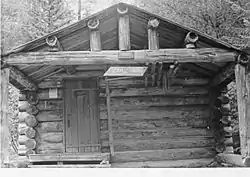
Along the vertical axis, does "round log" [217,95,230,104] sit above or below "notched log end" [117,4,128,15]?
below

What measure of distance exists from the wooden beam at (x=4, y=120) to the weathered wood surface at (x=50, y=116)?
4.51 feet

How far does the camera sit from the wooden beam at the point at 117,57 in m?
3.99

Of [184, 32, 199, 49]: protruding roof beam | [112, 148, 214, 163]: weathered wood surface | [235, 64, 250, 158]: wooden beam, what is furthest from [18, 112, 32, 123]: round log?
[235, 64, 250, 158]: wooden beam

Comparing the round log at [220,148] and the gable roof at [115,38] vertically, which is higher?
the gable roof at [115,38]

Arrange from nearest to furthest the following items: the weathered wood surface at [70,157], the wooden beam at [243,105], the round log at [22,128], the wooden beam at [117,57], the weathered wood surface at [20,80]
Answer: the wooden beam at [243,105], the wooden beam at [117,57], the weathered wood surface at [20,80], the weathered wood surface at [70,157], the round log at [22,128]

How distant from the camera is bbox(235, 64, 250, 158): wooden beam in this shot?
382 centimetres

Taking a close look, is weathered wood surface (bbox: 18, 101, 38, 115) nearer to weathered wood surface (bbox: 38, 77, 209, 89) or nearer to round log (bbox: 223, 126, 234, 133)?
weathered wood surface (bbox: 38, 77, 209, 89)

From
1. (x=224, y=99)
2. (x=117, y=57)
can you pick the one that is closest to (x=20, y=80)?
(x=117, y=57)

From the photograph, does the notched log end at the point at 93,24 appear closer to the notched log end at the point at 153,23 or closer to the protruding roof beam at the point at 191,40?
the notched log end at the point at 153,23

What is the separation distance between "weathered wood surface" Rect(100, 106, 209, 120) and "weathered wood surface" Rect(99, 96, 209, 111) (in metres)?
0.07

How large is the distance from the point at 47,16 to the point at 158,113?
7.46ft

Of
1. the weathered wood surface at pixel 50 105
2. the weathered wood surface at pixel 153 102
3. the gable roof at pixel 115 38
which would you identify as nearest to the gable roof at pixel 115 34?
the gable roof at pixel 115 38

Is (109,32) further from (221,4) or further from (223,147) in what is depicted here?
(223,147)
